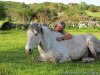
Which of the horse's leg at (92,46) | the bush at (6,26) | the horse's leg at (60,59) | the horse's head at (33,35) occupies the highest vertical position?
the horse's head at (33,35)

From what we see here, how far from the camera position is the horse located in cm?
1150

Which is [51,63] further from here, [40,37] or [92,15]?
[92,15]

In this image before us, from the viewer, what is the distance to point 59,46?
1217 cm

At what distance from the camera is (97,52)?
1270cm

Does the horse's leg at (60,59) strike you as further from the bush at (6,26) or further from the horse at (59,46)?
the bush at (6,26)

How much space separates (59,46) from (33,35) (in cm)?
112

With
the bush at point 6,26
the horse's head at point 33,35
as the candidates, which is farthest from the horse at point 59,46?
the bush at point 6,26

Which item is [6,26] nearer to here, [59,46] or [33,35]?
[59,46]

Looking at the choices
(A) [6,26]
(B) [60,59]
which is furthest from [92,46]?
(A) [6,26]

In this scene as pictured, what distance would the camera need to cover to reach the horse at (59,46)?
11502 mm

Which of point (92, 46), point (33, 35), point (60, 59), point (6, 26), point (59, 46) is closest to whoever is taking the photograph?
point (33, 35)

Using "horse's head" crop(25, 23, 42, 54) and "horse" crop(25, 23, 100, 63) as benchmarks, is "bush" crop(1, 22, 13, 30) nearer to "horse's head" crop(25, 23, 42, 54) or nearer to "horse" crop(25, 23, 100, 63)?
"horse" crop(25, 23, 100, 63)

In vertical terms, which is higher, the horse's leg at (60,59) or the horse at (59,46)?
the horse at (59,46)

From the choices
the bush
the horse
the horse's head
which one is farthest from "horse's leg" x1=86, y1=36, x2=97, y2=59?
the bush
